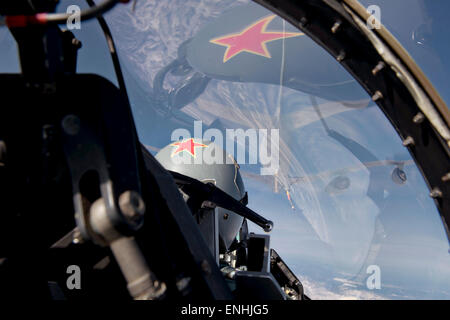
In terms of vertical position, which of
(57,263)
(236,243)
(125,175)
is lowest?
(236,243)

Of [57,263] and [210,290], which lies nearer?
[210,290]

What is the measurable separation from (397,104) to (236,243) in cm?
366

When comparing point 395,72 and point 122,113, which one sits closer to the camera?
point 122,113

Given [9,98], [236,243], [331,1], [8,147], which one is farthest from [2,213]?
[236,243]

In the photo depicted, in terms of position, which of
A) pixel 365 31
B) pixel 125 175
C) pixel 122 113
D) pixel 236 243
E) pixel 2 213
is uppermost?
pixel 365 31

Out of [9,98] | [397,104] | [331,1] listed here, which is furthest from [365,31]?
[9,98]

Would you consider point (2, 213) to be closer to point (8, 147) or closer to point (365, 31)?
point (8, 147)

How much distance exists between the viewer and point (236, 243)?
4.66 m
